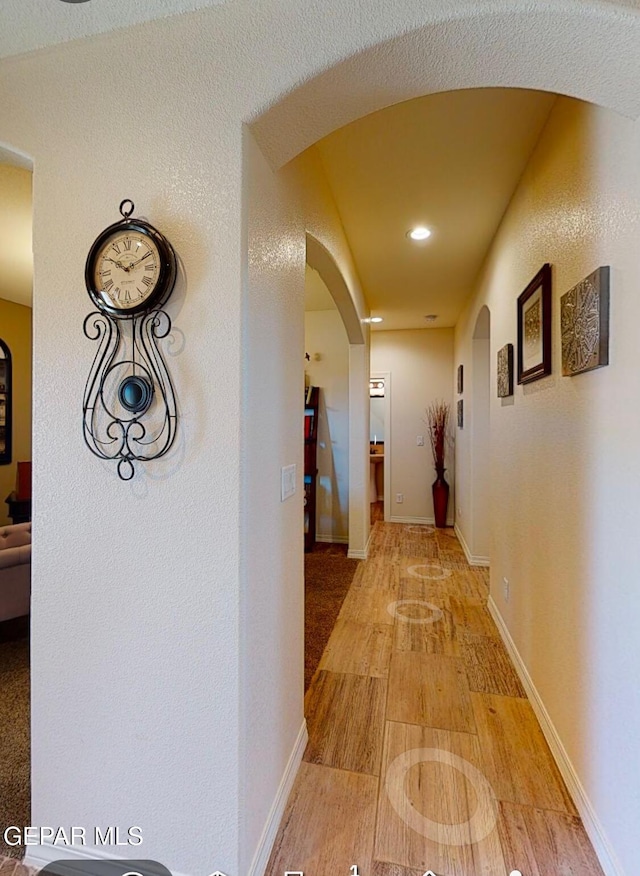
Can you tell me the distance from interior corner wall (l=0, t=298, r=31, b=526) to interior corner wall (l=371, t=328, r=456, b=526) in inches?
164

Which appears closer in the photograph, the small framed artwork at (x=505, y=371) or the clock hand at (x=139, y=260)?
the clock hand at (x=139, y=260)

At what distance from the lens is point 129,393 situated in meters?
1.16

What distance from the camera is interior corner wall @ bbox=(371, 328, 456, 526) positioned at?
18.3 ft

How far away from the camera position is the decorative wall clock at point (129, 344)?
3.75 ft

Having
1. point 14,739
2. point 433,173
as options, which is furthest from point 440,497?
point 14,739

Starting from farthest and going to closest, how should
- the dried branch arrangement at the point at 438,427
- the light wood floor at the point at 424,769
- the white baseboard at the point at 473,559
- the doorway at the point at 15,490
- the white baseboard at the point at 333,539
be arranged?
the dried branch arrangement at the point at 438,427 < the white baseboard at the point at 333,539 < the white baseboard at the point at 473,559 < the doorway at the point at 15,490 < the light wood floor at the point at 424,769

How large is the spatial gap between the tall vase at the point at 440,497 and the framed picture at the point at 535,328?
3.31 meters

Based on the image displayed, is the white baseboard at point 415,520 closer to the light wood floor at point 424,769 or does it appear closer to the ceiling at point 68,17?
the light wood floor at point 424,769

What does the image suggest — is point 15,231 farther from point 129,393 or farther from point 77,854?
point 77,854

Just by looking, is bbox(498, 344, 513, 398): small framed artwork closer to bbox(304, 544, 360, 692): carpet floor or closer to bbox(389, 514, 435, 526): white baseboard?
bbox(304, 544, 360, 692): carpet floor

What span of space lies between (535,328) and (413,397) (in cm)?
376

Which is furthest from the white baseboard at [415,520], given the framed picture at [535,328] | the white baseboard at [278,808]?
the white baseboard at [278,808]

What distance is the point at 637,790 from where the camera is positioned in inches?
42.7

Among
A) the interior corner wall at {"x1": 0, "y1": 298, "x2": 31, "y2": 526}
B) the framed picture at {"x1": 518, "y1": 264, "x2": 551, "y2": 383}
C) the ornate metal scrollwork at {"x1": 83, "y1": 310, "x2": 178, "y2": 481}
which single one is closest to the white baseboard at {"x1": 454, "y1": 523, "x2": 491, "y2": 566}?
A: the framed picture at {"x1": 518, "y1": 264, "x2": 551, "y2": 383}
